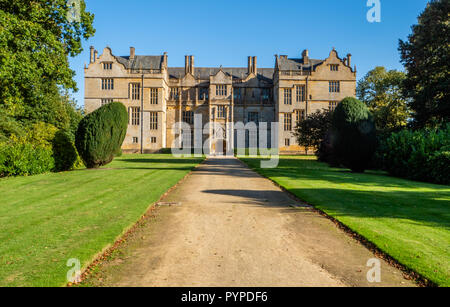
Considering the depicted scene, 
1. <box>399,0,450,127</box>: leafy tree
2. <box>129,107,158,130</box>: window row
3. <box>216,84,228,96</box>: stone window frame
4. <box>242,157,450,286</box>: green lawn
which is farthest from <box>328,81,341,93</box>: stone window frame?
<box>242,157,450,286</box>: green lawn

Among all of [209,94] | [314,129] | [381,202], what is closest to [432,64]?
[314,129]

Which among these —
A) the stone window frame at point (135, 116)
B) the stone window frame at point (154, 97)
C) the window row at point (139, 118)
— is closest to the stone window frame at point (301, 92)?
the stone window frame at point (154, 97)

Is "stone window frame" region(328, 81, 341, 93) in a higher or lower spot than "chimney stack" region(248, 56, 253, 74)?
lower

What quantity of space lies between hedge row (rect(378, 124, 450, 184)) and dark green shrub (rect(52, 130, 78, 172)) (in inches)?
686

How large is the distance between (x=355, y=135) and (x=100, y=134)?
13.9 m

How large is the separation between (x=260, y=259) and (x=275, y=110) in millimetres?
41808

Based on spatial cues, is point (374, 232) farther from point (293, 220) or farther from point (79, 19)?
point (79, 19)

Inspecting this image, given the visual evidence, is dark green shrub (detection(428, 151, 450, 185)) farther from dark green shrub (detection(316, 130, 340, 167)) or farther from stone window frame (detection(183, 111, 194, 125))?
stone window frame (detection(183, 111, 194, 125))

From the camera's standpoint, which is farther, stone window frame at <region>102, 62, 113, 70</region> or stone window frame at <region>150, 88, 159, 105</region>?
stone window frame at <region>150, 88, 159, 105</region>

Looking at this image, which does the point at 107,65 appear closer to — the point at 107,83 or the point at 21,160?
the point at 107,83

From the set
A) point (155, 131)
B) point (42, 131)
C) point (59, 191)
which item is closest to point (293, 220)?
point (59, 191)

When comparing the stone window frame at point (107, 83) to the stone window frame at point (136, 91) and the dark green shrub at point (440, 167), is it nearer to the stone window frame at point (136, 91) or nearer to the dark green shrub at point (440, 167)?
the stone window frame at point (136, 91)

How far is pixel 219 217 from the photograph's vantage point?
6562 mm

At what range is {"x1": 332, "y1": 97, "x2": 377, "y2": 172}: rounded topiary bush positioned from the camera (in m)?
16.8
